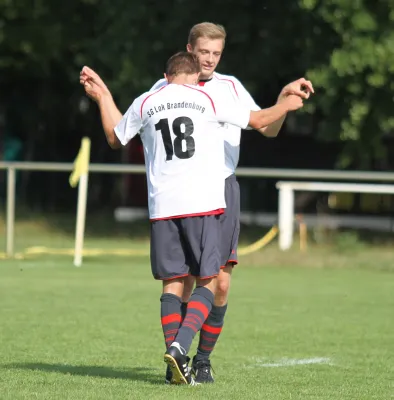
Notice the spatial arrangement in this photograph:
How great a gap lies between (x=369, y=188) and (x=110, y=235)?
8016mm

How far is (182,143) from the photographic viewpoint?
23.9ft

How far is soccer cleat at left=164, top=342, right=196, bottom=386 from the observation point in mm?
6938

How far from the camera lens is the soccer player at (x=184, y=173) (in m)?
7.28

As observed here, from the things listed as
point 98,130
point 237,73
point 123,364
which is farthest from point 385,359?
point 98,130

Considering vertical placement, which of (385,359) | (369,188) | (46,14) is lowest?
(385,359)

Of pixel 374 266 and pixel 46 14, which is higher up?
pixel 46 14

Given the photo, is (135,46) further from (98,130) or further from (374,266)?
(98,130)

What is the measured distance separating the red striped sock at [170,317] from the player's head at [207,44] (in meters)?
1.43

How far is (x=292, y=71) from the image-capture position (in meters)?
25.1

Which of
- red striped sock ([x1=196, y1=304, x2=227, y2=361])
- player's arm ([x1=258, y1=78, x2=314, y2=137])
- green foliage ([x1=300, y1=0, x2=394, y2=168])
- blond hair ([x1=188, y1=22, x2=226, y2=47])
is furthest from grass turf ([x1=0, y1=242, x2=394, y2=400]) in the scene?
green foliage ([x1=300, y1=0, x2=394, y2=168])

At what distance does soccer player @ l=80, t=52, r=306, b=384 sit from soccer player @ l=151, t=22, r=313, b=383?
0.17 m

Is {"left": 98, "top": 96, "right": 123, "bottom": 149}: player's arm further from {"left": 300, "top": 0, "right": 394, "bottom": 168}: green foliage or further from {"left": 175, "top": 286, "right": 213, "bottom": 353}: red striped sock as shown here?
{"left": 300, "top": 0, "right": 394, "bottom": 168}: green foliage

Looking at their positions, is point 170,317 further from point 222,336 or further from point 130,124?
point 222,336

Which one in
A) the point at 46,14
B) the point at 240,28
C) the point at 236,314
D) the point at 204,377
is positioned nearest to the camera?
the point at 204,377
